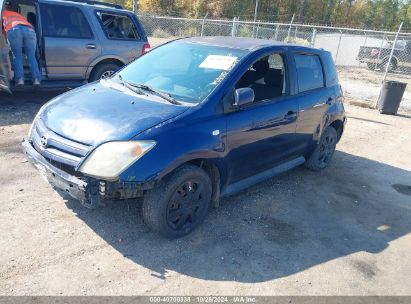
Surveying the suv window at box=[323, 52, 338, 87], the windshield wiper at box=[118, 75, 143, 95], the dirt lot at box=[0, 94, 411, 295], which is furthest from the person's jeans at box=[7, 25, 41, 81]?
the suv window at box=[323, 52, 338, 87]

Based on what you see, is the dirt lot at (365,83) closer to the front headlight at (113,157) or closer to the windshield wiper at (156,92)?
the windshield wiper at (156,92)

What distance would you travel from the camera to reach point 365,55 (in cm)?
2109

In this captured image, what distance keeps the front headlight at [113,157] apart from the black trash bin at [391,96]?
9.49 m

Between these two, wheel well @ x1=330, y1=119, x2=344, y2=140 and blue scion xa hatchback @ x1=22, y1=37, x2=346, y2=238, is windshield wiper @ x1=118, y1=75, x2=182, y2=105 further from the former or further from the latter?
wheel well @ x1=330, y1=119, x2=344, y2=140

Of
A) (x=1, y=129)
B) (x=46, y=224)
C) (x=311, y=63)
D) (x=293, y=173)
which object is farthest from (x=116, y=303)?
(x=1, y=129)

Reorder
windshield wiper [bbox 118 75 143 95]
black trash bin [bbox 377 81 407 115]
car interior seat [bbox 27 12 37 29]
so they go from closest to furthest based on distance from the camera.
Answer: windshield wiper [bbox 118 75 143 95] → car interior seat [bbox 27 12 37 29] → black trash bin [bbox 377 81 407 115]

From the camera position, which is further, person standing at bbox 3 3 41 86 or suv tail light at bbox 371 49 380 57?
suv tail light at bbox 371 49 380 57

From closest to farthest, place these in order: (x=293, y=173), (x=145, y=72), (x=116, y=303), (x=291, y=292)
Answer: (x=116, y=303) < (x=291, y=292) < (x=145, y=72) < (x=293, y=173)

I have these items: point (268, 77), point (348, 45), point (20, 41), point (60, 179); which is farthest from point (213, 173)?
point (348, 45)

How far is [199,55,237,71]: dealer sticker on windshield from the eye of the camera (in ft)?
13.2

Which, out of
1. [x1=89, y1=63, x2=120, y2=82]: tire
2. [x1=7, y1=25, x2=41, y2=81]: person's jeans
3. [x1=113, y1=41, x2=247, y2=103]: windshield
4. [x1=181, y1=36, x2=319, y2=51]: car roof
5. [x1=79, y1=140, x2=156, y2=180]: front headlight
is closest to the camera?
[x1=79, y1=140, x2=156, y2=180]: front headlight

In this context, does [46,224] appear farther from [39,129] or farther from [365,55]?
[365,55]

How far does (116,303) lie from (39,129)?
6.07 feet

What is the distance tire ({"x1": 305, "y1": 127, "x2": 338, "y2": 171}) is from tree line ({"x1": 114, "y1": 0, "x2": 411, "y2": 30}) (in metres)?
37.8
